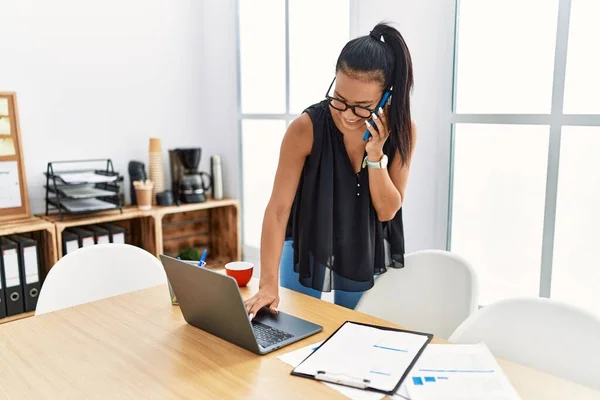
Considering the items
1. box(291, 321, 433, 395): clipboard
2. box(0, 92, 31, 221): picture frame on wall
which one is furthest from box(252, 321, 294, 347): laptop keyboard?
box(0, 92, 31, 221): picture frame on wall

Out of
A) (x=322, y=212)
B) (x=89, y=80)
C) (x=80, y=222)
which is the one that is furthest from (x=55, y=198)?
(x=322, y=212)

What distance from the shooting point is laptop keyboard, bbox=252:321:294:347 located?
1.32m

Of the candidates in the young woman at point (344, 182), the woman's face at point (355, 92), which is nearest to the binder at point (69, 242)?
the young woman at point (344, 182)

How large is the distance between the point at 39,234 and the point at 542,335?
2.56 metres

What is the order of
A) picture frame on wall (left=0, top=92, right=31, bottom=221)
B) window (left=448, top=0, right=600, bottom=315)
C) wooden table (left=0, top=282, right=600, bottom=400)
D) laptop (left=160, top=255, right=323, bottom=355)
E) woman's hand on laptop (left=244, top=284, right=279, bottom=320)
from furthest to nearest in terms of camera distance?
1. picture frame on wall (left=0, top=92, right=31, bottom=221)
2. window (left=448, top=0, right=600, bottom=315)
3. woman's hand on laptop (left=244, top=284, right=279, bottom=320)
4. laptop (left=160, top=255, right=323, bottom=355)
5. wooden table (left=0, top=282, right=600, bottom=400)

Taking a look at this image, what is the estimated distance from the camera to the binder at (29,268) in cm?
272

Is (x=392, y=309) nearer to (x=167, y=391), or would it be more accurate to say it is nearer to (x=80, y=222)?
(x=167, y=391)

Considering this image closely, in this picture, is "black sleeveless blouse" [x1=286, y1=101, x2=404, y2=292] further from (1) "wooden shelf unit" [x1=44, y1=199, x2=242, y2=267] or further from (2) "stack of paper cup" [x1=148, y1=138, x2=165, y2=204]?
(2) "stack of paper cup" [x1=148, y1=138, x2=165, y2=204]

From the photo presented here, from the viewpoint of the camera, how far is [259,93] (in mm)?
3449

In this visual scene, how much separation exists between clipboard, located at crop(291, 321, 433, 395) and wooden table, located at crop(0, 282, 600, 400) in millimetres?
43

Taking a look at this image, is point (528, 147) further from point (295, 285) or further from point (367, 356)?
point (367, 356)

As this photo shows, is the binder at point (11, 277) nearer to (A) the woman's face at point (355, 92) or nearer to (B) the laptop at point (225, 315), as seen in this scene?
(B) the laptop at point (225, 315)

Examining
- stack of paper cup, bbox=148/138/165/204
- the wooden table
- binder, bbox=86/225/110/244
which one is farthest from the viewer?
stack of paper cup, bbox=148/138/165/204

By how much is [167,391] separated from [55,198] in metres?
2.17
